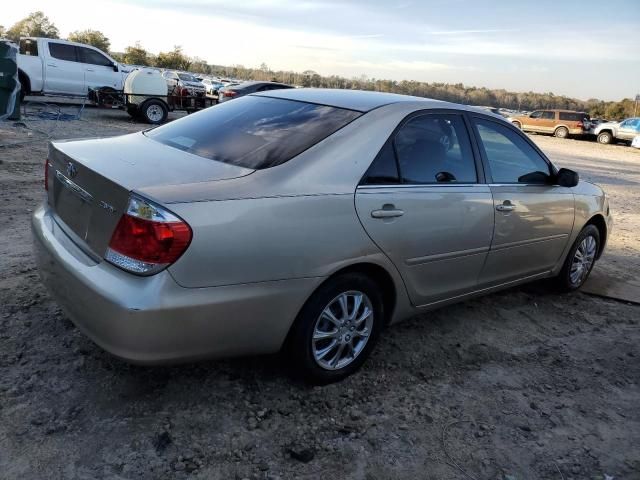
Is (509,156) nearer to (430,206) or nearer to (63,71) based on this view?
(430,206)

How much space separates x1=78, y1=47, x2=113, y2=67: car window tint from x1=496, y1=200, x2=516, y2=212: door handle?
1633 cm

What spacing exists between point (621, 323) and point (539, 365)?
135cm

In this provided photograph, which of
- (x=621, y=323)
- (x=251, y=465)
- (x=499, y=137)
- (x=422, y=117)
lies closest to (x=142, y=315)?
(x=251, y=465)

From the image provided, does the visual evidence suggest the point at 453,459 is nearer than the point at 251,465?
No

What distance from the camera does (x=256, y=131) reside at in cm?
323

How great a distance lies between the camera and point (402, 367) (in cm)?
346

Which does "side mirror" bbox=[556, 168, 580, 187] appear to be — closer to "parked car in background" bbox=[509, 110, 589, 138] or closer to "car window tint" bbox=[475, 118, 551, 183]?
"car window tint" bbox=[475, 118, 551, 183]

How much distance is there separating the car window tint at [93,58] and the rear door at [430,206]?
16.1 meters

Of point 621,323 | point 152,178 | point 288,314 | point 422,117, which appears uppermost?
point 422,117

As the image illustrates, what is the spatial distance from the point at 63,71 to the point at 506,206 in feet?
53.7

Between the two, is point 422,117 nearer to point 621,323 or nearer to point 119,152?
point 119,152

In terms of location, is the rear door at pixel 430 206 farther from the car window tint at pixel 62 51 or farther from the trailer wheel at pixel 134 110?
the car window tint at pixel 62 51

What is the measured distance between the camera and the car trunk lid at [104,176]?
100 inches

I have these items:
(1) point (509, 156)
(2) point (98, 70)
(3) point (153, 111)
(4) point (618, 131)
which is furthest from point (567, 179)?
(4) point (618, 131)
